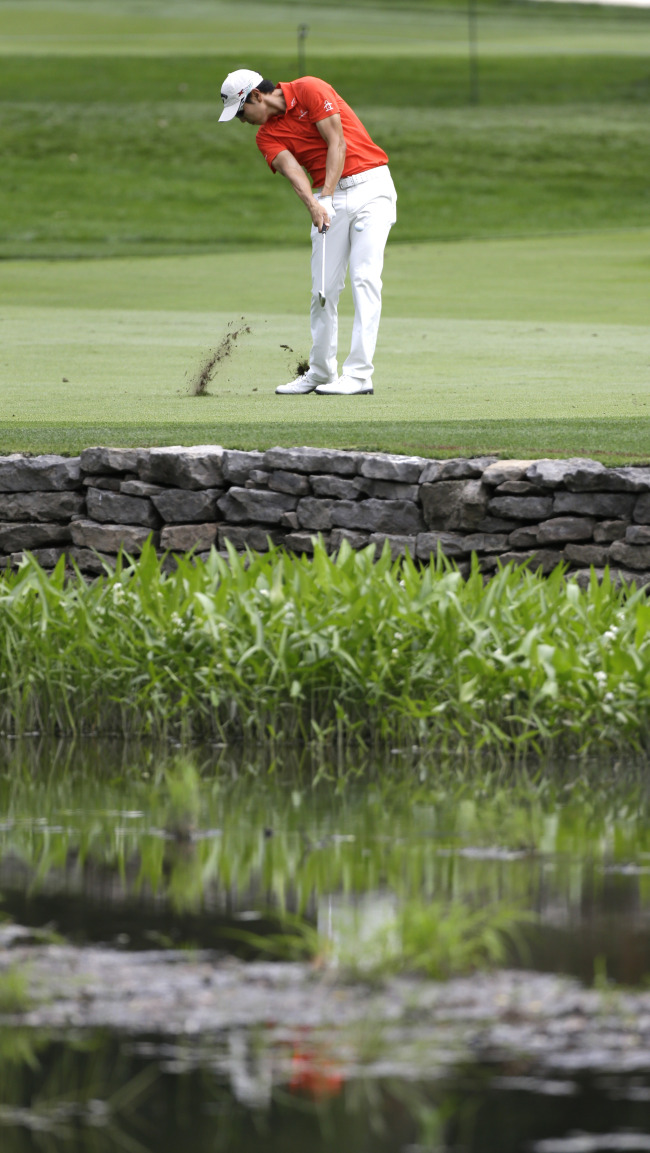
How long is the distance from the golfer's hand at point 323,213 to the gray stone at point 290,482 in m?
2.09

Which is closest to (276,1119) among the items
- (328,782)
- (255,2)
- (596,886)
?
(596,886)

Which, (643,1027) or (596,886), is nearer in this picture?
(643,1027)

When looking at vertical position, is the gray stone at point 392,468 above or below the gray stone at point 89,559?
above

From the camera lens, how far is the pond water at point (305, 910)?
9.43 ft

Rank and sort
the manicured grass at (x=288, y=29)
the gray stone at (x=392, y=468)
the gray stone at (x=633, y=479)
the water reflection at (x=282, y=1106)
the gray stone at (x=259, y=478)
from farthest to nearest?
the manicured grass at (x=288, y=29), the gray stone at (x=259, y=478), the gray stone at (x=392, y=468), the gray stone at (x=633, y=479), the water reflection at (x=282, y=1106)

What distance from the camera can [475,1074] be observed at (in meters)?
3.01

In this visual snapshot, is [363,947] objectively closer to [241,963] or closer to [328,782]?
[241,963]

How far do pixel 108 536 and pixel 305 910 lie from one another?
159 inches

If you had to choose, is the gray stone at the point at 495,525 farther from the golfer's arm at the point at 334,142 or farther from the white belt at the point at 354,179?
the white belt at the point at 354,179

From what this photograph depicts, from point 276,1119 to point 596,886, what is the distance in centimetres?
153

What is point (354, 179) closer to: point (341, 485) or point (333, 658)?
point (341, 485)

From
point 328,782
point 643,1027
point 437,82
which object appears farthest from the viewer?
point 437,82

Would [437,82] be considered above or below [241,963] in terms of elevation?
above

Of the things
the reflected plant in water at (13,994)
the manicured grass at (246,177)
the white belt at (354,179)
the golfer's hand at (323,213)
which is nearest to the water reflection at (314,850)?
the reflected plant in water at (13,994)
